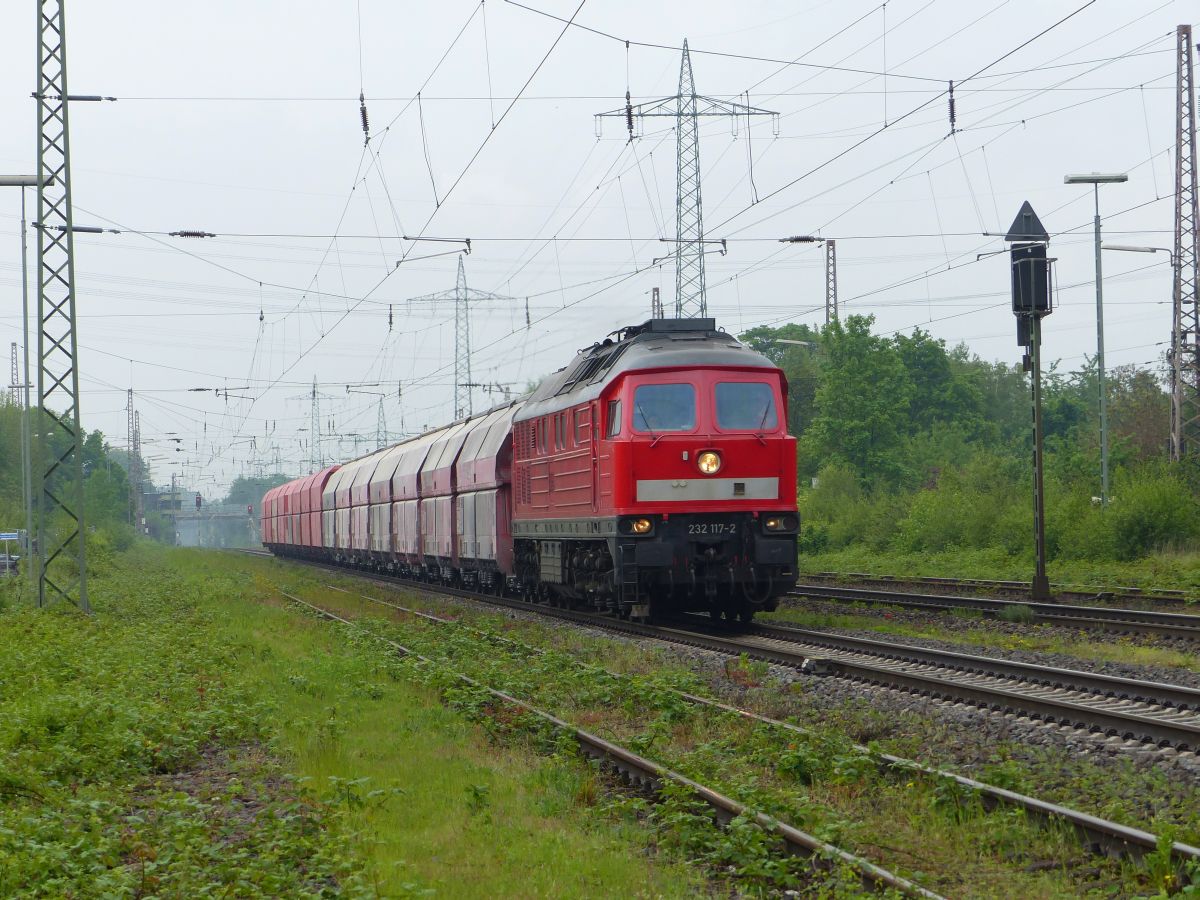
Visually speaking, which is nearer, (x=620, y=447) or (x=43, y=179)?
(x=620, y=447)

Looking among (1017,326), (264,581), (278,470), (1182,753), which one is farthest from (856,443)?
(278,470)

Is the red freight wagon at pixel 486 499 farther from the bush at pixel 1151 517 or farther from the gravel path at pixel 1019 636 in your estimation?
the bush at pixel 1151 517

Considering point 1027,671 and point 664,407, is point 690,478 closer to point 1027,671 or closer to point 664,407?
point 664,407

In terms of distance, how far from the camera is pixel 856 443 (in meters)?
51.7

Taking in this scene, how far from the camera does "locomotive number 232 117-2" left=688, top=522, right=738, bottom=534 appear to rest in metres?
18.7

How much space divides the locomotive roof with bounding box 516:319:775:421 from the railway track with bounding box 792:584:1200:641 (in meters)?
5.34

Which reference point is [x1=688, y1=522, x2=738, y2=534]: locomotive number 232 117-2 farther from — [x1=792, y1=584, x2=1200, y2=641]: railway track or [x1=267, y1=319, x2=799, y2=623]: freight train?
[x1=792, y1=584, x2=1200, y2=641]: railway track

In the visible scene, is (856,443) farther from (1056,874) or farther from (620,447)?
(1056,874)

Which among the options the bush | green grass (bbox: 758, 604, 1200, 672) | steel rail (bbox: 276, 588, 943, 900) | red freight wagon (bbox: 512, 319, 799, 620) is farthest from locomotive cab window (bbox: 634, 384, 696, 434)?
the bush

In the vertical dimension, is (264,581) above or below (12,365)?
below

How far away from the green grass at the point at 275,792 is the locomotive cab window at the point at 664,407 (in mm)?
5157

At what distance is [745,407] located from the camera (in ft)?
62.8

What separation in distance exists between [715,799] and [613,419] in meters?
11.5

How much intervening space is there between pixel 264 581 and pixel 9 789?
31.2 meters
